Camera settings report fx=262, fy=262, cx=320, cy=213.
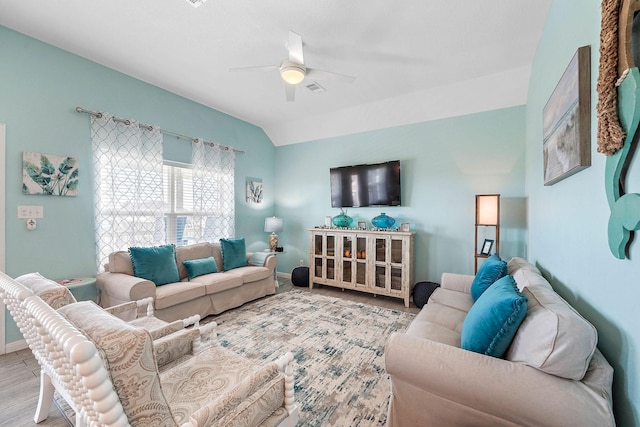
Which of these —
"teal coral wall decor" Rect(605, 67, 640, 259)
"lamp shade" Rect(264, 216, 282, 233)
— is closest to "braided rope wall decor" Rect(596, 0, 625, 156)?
"teal coral wall decor" Rect(605, 67, 640, 259)

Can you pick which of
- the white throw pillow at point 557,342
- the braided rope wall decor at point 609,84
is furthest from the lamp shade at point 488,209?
the braided rope wall decor at point 609,84

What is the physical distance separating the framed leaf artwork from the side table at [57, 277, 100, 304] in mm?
917

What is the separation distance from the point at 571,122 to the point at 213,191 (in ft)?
13.7

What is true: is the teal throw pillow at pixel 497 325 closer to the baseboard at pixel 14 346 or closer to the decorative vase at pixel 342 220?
the decorative vase at pixel 342 220

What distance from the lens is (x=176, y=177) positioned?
12.7 ft

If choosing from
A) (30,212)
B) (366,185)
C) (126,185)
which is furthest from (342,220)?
(30,212)

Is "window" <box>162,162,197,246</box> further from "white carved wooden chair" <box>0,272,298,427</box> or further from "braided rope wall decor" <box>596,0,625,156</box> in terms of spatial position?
"braided rope wall decor" <box>596,0,625,156</box>

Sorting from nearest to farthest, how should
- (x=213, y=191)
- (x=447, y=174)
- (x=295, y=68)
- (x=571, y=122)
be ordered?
(x=571, y=122) < (x=295, y=68) < (x=447, y=174) < (x=213, y=191)

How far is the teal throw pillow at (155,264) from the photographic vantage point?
9.66 ft

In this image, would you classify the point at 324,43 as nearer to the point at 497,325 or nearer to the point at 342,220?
the point at 342,220

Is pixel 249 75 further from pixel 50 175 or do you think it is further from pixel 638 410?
pixel 638 410

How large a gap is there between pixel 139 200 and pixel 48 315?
301 centimetres

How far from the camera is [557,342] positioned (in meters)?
0.99

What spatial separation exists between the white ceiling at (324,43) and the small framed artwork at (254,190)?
1.48 metres
